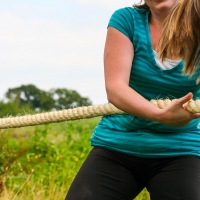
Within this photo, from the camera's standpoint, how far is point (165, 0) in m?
2.21

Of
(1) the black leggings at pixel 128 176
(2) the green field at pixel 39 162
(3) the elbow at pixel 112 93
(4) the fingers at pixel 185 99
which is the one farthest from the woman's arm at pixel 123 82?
(2) the green field at pixel 39 162

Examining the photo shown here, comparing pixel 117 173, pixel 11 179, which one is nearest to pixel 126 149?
pixel 117 173

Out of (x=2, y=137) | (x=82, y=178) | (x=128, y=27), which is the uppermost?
(x=128, y=27)

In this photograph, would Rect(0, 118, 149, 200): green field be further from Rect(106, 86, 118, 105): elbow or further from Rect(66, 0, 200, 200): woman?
Rect(106, 86, 118, 105): elbow

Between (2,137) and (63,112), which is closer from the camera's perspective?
(63,112)

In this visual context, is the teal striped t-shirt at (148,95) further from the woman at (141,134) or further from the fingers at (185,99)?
the fingers at (185,99)

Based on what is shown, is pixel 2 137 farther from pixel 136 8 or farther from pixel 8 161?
pixel 136 8

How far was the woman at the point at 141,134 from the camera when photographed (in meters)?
2.21

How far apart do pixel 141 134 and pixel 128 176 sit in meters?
0.15

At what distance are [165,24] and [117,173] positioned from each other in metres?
0.54

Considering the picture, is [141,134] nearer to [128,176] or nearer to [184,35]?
[128,176]

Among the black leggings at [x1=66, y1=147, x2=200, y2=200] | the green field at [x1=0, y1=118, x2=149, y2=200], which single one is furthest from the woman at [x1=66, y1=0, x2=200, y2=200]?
the green field at [x1=0, y1=118, x2=149, y2=200]

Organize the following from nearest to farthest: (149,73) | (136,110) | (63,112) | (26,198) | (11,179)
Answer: (136,110) → (149,73) → (63,112) → (26,198) → (11,179)

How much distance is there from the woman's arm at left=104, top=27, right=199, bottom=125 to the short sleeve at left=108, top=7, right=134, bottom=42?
0.02 meters
